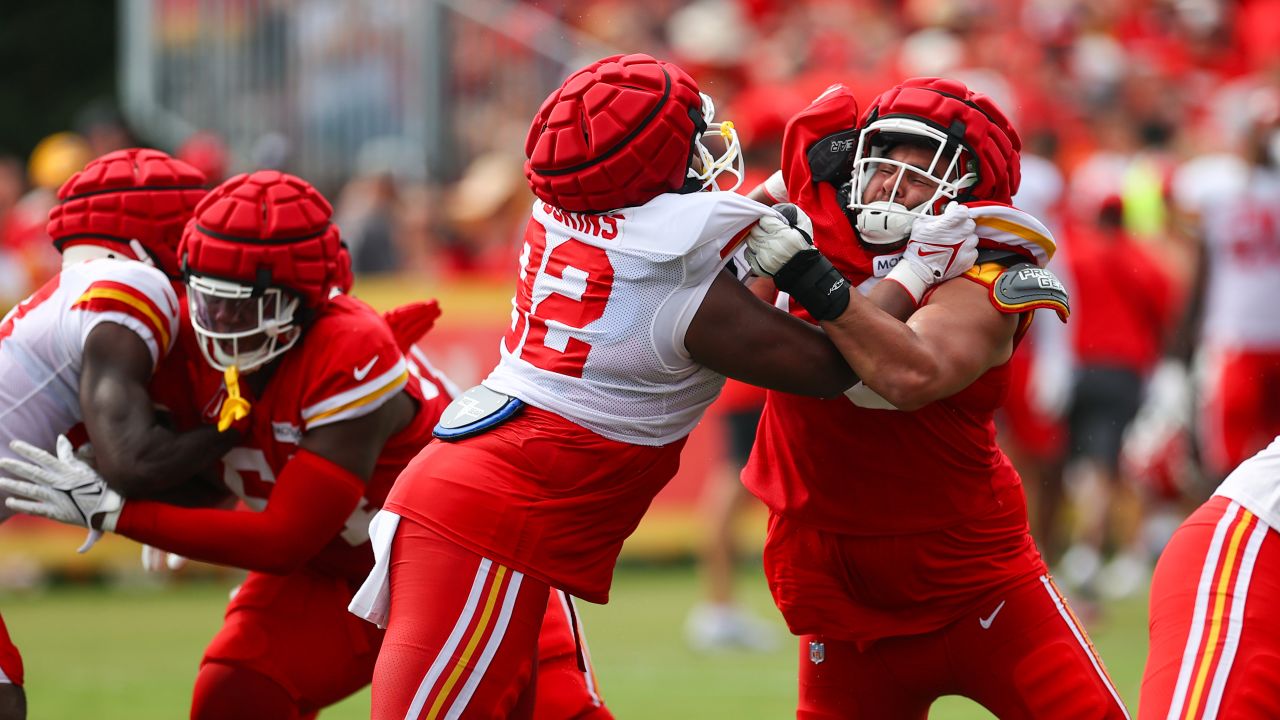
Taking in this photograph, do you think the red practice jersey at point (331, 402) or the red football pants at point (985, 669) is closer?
the red football pants at point (985, 669)

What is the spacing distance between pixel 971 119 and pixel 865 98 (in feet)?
20.5

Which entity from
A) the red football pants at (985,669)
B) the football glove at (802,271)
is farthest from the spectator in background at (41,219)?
the football glove at (802,271)

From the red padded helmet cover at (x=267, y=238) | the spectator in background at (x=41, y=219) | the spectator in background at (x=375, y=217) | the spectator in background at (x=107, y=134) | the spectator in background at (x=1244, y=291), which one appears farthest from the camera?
the spectator in background at (x=375, y=217)

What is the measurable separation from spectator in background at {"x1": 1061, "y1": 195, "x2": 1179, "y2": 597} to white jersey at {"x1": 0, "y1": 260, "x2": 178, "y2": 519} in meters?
5.74

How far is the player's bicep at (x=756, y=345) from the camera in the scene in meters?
3.46

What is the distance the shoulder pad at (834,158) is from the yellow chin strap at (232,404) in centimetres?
146

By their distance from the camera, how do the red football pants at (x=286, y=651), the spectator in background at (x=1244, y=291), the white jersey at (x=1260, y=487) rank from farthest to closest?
Result: the spectator in background at (x=1244, y=291) < the red football pants at (x=286, y=651) < the white jersey at (x=1260, y=487)

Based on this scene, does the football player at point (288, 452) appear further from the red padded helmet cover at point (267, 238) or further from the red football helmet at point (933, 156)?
the red football helmet at point (933, 156)

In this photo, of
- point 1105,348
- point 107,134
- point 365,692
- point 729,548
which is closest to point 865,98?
point 1105,348

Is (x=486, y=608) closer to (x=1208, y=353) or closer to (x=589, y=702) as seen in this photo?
(x=589, y=702)

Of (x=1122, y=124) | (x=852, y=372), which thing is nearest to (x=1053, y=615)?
(x=852, y=372)

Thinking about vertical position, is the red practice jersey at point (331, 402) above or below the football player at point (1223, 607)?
below

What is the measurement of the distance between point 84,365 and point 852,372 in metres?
1.85

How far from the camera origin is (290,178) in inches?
165
